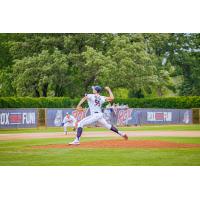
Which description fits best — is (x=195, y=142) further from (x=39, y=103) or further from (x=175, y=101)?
(x=39, y=103)

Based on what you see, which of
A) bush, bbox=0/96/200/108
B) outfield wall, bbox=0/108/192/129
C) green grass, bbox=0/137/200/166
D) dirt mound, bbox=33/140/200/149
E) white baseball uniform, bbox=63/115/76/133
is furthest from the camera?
outfield wall, bbox=0/108/192/129

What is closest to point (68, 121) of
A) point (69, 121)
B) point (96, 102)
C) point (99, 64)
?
point (69, 121)

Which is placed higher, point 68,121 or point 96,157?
point 68,121

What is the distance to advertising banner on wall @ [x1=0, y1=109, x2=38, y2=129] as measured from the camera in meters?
17.5

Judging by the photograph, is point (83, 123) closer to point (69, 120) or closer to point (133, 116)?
point (69, 120)

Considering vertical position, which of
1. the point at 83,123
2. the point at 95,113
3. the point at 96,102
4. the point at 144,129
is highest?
the point at 96,102

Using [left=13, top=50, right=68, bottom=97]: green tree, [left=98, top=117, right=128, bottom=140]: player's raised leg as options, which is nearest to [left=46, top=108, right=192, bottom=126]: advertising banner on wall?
[left=98, top=117, right=128, bottom=140]: player's raised leg

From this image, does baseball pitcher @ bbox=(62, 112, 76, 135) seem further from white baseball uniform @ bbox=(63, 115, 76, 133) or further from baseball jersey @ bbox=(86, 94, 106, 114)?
baseball jersey @ bbox=(86, 94, 106, 114)

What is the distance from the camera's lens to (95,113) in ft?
56.6

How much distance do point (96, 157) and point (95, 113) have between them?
1458 mm

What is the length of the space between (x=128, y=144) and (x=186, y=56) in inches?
119

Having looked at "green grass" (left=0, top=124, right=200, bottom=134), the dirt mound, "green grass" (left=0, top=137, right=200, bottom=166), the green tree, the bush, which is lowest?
"green grass" (left=0, top=137, right=200, bottom=166)

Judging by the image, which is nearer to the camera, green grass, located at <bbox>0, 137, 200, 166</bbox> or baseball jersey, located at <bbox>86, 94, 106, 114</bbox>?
green grass, located at <bbox>0, 137, 200, 166</bbox>

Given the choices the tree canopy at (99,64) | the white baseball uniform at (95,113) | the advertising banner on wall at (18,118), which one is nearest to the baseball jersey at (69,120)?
the white baseball uniform at (95,113)
